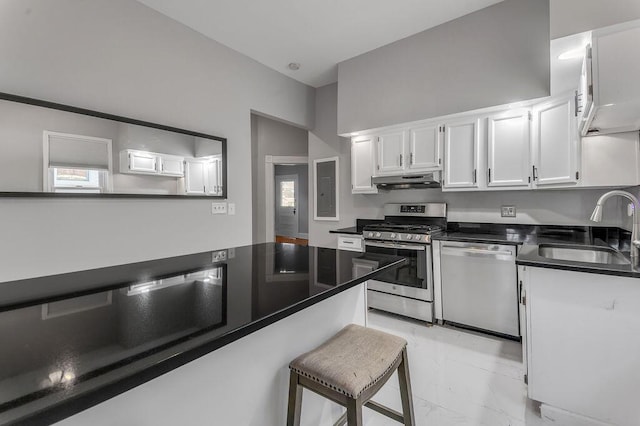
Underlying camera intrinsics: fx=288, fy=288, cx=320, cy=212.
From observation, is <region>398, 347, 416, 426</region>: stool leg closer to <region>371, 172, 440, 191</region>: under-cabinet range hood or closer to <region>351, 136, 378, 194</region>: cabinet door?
<region>371, 172, 440, 191</region>: under-cabinet range hood

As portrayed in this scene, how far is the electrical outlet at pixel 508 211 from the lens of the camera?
285cm

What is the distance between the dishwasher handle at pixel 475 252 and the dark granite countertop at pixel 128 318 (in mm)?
1618

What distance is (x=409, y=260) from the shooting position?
2990 millimetres

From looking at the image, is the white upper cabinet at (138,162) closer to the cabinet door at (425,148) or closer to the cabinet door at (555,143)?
the cabinet door at (425,148)

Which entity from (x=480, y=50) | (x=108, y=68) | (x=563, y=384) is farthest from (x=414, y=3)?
(x=563, y=384)

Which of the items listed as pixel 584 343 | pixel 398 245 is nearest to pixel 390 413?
pixel 584 343

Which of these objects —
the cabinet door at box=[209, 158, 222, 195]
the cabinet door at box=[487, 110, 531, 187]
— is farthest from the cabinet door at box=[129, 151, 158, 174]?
the cabinet door at box=[487, 110, 531, 187]

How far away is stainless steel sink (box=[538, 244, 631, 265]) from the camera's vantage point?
1.85 meters

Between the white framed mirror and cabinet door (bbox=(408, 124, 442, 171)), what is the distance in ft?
4.02

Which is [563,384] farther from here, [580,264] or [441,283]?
[441,283]

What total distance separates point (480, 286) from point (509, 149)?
1.27m

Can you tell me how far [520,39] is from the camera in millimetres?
2512

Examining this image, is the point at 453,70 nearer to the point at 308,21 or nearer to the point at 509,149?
the point at 509,149

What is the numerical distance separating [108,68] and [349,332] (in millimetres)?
2620
